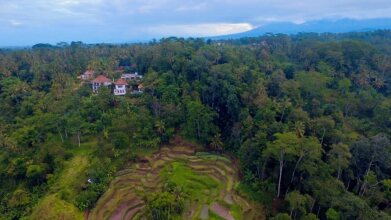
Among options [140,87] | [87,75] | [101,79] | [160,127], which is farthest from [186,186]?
[87,75]

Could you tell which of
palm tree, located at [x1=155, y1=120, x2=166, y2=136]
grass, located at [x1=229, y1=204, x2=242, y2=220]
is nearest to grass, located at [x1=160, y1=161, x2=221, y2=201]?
grass, located at [x1=229, y1=204, x2=242, y2=220]

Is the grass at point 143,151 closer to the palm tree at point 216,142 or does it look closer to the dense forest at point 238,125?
the dense forest at point 238,125

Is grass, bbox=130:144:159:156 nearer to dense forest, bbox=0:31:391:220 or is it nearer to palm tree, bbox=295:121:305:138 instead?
dense forest, bbox=0:31:391:220

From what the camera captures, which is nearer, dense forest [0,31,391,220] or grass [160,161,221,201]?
dense forest [0,31,391,220]

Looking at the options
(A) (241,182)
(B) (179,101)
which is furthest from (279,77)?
(A) (241,182)

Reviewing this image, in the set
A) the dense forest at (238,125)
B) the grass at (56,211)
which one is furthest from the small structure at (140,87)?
the grass at (56,211)

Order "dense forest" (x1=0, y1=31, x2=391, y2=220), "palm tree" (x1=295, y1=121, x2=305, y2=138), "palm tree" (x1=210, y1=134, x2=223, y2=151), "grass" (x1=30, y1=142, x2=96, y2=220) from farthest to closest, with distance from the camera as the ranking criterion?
"palm tree" (x1=210, y1=134, x2=223, y2=151), "palm tree" (x1=295, y1=121, x2=305, y2=138), "dense forest" (x1=0, y1=31, x2=391, y2=220), "grass" (x1=30, y1=142, x2=96, y2=220)

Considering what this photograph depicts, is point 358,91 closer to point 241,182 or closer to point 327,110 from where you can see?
point 327,110
